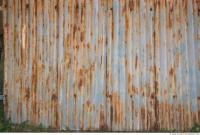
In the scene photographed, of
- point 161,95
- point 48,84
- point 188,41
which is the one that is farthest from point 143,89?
point 48,84

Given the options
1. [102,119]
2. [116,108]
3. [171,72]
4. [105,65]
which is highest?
[105,65]

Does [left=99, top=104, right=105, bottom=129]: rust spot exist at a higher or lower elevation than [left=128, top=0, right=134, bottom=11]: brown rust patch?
lower

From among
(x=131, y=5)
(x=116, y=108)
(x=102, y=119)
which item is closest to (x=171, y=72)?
(x=116, y=108)

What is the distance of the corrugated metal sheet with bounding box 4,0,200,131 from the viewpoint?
7766 mm

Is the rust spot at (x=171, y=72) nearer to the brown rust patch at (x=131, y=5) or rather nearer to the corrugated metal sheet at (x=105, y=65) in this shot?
the corrugated metal sheet at (x=105, y=65)

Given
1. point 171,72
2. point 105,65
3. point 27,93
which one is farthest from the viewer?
point 27,93

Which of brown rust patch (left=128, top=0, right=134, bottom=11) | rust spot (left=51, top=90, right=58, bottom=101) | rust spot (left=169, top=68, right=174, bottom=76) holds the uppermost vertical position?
brown rust patch (left=128, top=0, right=134, bottom=11)

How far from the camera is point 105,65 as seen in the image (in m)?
7.94

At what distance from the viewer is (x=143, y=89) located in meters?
7.80

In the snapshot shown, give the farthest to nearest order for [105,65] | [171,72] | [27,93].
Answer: [27,93] → [105,65] → [171,72]

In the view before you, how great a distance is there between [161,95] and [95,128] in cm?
170

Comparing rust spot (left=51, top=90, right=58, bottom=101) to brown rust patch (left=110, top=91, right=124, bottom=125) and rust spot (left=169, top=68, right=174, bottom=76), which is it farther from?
rust spot (left=169, top=68, right=174, bottom=76)

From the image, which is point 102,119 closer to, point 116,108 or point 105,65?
point 116,108

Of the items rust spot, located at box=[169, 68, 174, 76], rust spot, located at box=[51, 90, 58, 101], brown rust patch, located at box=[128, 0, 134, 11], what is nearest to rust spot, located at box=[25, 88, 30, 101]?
rust spot, located at box=[51, 90, 58, 101]
